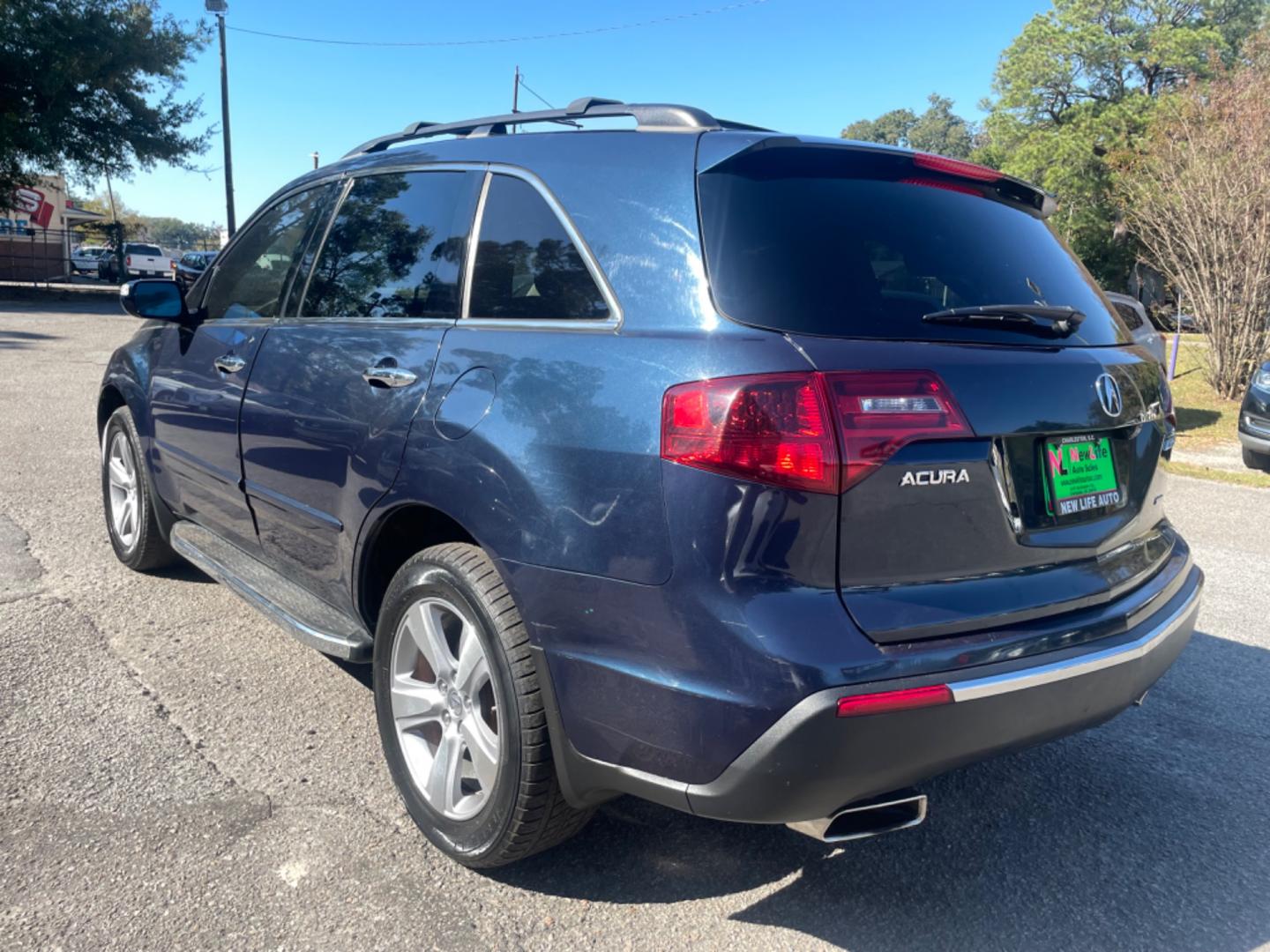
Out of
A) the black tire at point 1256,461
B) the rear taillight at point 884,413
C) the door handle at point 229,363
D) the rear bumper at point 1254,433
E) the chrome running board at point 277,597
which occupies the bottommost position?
the black tire at point 1256,461

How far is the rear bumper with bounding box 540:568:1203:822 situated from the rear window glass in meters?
0.76

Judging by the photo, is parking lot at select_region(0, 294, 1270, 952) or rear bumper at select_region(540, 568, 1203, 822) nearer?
rear bumper at select_region(540, 568, 1203, 822)

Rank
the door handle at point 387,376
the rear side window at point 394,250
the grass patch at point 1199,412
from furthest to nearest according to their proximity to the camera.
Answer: the grass patch at point 1199,412 → the rear side window at point 394,250 → the door handle at point 387,376

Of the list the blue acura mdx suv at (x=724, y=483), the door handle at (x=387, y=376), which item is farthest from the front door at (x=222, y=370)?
the door handle at (x=387, y=376)

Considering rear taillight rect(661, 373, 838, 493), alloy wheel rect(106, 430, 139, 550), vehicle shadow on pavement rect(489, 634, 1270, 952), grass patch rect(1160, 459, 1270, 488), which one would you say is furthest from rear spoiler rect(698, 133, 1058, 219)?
grass patch rect(1160, 459, 1270, 488)

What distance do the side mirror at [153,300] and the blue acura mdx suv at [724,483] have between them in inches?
55.5

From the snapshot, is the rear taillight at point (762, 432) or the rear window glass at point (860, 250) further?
the rear window glass at point (860, 250)

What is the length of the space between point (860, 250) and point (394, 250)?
1.54 meters

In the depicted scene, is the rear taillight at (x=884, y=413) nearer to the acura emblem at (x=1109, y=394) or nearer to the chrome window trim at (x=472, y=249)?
the acura emblem at (x=1109, y=394)

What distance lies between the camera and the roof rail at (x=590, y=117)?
2.56 m

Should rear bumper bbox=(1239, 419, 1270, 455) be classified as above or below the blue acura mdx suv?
below

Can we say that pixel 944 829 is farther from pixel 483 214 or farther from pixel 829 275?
pixel 483 214

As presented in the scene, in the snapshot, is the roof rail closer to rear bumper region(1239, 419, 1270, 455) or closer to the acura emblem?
the acura emblem

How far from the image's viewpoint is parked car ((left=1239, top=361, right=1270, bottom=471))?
9.24 m
